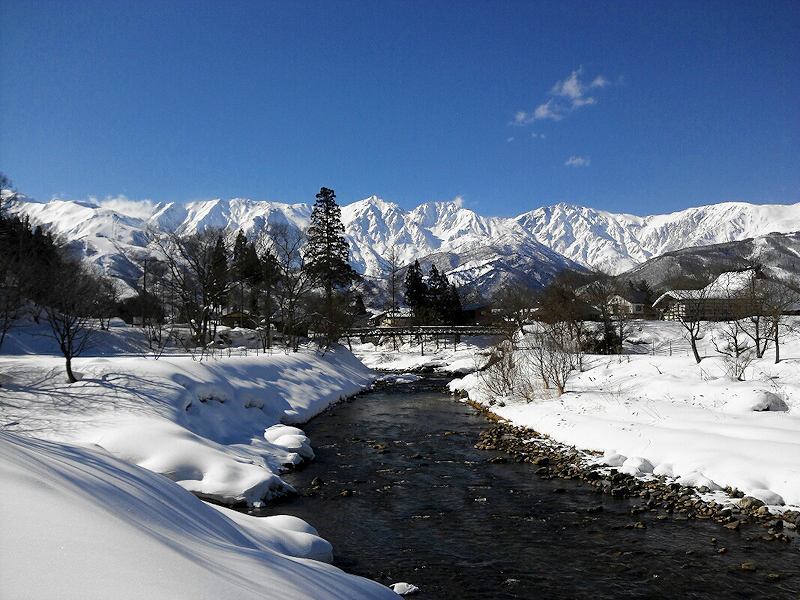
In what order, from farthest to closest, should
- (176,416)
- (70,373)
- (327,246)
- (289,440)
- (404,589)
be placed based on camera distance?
(327,246) → (289,440) → (70,373) → (176,416) → (404,589)

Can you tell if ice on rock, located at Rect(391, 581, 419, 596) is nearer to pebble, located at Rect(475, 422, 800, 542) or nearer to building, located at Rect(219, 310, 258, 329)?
pebble, located at Rect(475, 422, 800, 542)

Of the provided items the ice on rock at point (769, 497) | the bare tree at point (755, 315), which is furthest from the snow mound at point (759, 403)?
the bare tree at point (755, 315)

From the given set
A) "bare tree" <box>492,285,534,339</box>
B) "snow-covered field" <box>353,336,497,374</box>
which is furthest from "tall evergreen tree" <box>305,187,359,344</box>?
"bare tree" <box>492,285,534,339</box>

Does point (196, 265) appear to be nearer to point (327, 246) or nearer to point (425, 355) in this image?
point (327, 246)

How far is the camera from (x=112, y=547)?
12.4ft

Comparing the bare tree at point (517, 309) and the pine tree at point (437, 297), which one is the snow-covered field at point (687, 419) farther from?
the pine tree at point (437, 297)

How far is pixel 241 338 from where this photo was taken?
51.2 metres

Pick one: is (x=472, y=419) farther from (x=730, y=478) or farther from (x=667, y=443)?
(x=730, y=478)

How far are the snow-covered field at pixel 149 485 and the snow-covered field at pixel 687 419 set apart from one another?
10.4 meters

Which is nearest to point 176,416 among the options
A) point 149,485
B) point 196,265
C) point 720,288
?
point 149,485

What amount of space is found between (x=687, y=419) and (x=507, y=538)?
36.9ft

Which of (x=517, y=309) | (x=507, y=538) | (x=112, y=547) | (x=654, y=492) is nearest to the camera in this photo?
(x=112, y=547)

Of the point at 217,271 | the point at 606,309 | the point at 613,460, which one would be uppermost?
the point at 217,271

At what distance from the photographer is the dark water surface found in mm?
8656
